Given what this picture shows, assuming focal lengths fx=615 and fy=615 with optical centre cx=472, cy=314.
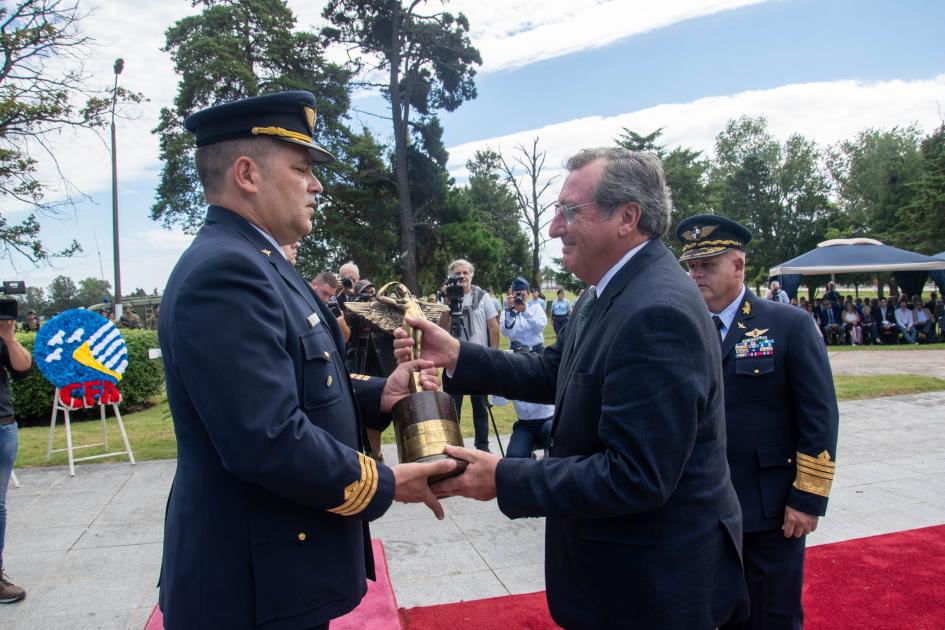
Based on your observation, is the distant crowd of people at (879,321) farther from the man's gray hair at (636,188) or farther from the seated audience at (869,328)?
the man's gray hair at (636,188)

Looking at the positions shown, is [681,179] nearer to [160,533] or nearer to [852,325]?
[852,325]

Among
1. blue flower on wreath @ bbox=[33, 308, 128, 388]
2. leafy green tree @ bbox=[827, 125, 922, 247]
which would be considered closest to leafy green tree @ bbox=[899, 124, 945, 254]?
leafy green tree @ bbox=[827, 125, 922, 247]

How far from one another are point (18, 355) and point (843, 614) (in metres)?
5.69

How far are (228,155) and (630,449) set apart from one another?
1510 millimetres

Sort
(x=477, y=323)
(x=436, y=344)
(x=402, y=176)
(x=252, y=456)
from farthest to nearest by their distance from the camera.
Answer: (x=402, y=176)
(x=477, y=323)
(x=436, y=344)
(x=252, y=456)

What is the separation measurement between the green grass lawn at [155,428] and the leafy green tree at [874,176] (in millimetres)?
33749

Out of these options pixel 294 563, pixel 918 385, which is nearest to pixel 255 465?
pixel 294 563

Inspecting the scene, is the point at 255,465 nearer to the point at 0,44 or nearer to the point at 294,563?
the point at 294,563

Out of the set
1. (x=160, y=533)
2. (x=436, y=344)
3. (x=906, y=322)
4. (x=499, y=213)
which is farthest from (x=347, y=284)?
(x=499, y=213)

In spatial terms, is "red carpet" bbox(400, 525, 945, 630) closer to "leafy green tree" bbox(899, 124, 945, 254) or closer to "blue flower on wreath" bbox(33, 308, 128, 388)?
"blue flower on wreath" bbox(33, 308, 128, 388)

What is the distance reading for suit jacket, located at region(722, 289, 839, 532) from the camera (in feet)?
8.82

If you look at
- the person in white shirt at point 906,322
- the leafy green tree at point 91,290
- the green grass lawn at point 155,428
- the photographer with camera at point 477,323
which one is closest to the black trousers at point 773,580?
the photographer with camera at point 477,323

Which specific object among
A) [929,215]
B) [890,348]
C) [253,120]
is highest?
[929,215]

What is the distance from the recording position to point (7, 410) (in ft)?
14.3
